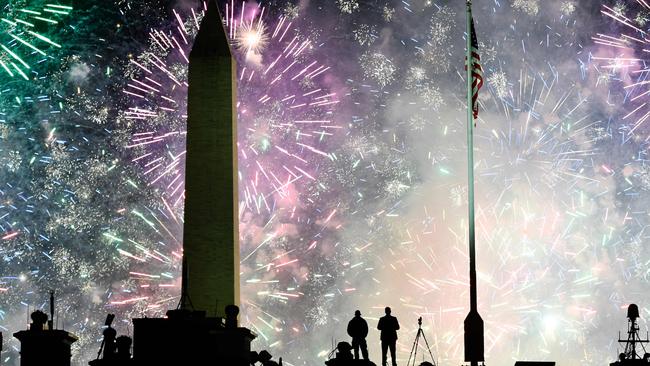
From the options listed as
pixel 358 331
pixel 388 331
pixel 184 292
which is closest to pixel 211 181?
pixel 184 292

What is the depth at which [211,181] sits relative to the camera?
33531 millimetres

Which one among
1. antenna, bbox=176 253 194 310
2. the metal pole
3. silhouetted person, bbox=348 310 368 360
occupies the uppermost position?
the metal pole

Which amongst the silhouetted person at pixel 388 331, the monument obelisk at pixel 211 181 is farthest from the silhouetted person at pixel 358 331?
the monument obelisk at pixel 211 181

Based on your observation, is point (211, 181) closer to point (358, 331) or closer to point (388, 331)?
point (388, 331)

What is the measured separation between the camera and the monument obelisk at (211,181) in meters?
32.8

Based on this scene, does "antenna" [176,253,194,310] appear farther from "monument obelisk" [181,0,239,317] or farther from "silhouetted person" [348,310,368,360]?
"silhouetted person" [348,310,368,360]

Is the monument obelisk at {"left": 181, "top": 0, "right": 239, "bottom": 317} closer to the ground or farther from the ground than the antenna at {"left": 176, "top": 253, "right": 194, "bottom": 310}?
farther from the ground

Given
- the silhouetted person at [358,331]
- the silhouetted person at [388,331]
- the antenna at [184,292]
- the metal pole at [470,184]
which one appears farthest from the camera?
the metal pole at [470,184]

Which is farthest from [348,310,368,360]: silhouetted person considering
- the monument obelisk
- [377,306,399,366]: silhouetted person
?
the monument obelisk

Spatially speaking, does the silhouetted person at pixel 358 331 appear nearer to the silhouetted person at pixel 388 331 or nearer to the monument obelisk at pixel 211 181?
the silhouetted person at pixel 388 331

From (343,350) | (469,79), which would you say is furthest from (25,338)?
(469,79)

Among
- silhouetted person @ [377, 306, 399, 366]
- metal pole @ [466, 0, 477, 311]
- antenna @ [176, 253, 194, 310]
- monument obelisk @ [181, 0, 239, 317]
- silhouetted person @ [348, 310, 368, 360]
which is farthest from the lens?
monument obelisk @ [181, 0, 239, 317]

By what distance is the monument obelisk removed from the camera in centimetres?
3278

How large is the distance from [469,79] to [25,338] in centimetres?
1469
